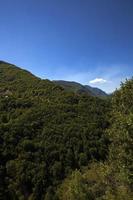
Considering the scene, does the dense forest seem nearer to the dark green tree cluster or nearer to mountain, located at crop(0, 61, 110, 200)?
mountain, located at crop(0, 61, 110, 200)

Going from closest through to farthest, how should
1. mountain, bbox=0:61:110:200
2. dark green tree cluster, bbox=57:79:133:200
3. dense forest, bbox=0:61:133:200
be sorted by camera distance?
dark green tree cluster, bbox=57:79:133:200 → dense forest, bbox=0:61:133:200 → mountain, bbox=0:61:110:200

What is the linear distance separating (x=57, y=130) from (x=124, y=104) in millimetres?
59386

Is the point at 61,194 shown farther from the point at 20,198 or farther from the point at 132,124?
the point at 132,124

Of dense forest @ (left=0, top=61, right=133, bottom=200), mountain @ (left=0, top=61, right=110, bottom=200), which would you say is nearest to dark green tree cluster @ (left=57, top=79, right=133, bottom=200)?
dense forest @ (left=0, top=61, right=133, bottom=200)

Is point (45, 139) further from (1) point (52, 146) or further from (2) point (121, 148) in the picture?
(2) point (121, 148)

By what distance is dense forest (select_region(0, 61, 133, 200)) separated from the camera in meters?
63.1

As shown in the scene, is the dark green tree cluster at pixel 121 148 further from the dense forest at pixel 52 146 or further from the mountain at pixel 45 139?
the mountain at pixel 45 139

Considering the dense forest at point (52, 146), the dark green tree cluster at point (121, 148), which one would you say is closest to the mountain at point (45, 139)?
the dense forest at point (52, 146)

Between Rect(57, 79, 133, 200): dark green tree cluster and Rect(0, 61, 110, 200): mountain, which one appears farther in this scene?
Rect(0, 61, 110, 200): mountain

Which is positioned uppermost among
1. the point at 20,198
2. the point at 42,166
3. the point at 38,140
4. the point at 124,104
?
the point at 124,104

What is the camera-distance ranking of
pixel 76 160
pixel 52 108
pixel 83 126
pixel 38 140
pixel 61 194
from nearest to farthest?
pixel 61 194 < pixel 76 160 < pixel 38 140 < pixel 83 126 < pixel 52 108

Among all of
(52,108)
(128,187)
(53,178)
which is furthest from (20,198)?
(128,187)

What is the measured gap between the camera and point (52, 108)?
3804 inches

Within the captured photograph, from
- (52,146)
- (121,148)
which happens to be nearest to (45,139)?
(52,146)
